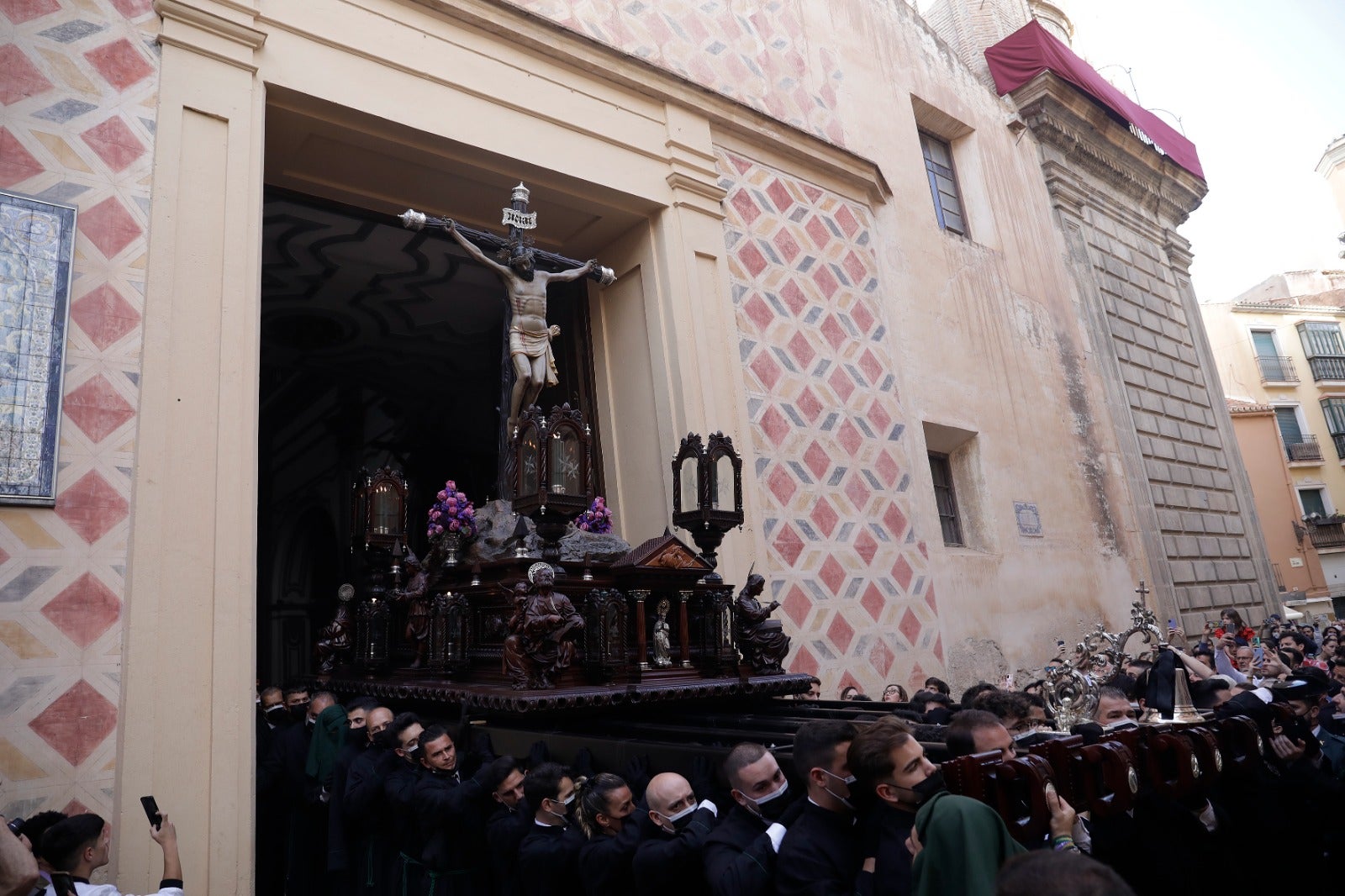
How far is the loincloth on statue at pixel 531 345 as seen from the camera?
22.1 ft

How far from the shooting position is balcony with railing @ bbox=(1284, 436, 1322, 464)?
25688 millimetres

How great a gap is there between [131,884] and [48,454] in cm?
217

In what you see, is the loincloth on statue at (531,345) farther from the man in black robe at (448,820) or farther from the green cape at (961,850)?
the green cape at (961,850)

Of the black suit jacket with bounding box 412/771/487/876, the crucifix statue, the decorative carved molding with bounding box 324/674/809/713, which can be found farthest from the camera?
A: the crucifix statue

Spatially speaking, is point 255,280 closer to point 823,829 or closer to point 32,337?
point 32,337

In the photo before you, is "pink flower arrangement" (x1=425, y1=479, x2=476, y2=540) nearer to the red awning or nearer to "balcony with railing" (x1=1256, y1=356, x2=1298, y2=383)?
the red awning

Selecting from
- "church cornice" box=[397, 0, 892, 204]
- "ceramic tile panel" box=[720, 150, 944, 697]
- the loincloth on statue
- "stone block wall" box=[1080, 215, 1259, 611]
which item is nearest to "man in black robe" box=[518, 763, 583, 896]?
the loincloth on statue

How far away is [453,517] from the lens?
6270 millimetres

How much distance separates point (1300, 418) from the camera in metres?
26.5

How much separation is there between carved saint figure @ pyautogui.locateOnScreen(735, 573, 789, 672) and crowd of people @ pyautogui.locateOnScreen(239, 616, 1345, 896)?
884 mm

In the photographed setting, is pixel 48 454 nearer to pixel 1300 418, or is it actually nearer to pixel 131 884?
pixel 131 884

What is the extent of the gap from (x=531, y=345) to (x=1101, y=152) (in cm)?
1203

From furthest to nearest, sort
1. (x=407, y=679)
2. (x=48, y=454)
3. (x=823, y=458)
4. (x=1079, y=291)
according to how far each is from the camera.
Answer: (x=1079, y=291) → (x=823, y=458) → (x=407, y=679) → (x=48, y=454)

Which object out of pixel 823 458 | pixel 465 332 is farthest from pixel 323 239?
pixel 823 458
